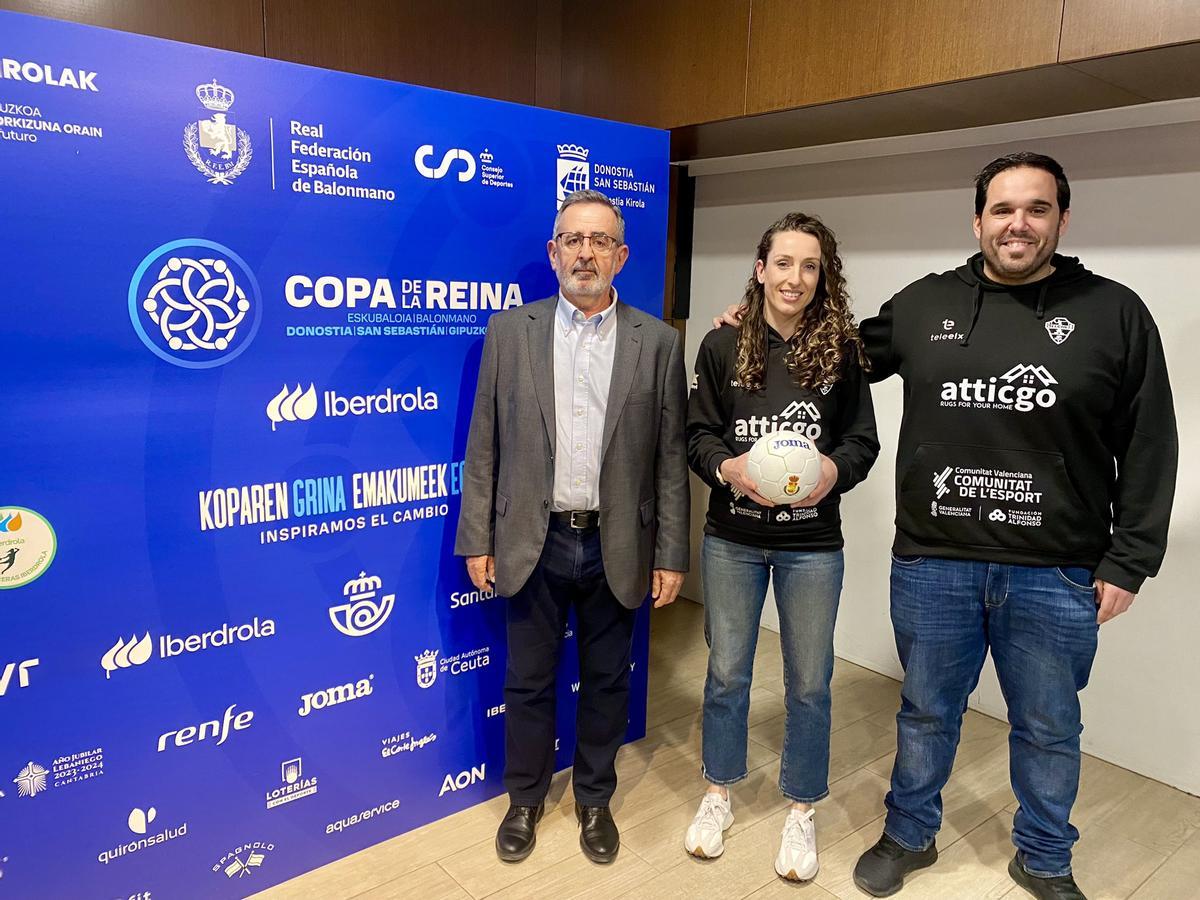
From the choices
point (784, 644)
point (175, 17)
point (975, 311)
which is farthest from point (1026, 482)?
point (175, 17)

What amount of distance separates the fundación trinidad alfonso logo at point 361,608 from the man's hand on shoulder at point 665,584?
0.78 metres

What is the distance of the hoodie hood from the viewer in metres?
2.12

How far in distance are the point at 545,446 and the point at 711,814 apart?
123 cm

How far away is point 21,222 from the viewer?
1.81 metres

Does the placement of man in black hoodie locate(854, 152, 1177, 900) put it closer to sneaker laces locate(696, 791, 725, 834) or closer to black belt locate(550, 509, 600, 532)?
sneaker laces locate(696, 791, 725, 834)

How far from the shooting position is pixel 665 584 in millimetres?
2541

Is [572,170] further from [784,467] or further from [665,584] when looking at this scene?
[665,584]

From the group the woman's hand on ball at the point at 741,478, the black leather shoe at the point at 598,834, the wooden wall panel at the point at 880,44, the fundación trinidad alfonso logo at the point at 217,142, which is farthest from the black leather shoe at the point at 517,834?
the wooden wall panel at the point at 880,44

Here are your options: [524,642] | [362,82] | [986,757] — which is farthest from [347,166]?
[986,757]

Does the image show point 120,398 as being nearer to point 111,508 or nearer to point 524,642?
point 111,508

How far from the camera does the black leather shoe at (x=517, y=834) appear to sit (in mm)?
2494

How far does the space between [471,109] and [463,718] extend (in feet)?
6.10

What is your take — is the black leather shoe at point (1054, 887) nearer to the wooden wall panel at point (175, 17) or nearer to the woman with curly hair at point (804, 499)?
→ the woman with curly hair at point (804, 499)

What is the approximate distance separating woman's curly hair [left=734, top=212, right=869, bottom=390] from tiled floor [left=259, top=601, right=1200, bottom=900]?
1.42 m
